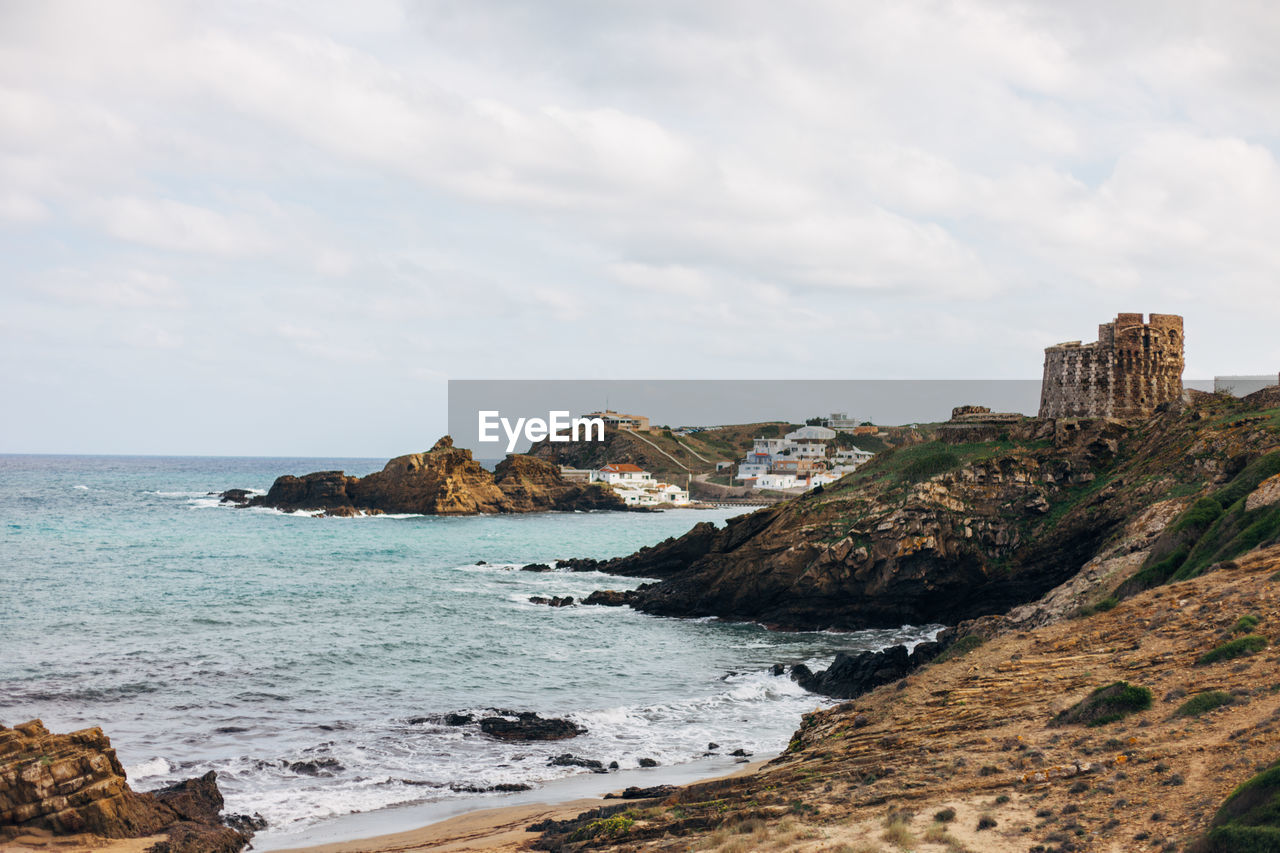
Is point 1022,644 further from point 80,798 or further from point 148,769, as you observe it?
point 148,769

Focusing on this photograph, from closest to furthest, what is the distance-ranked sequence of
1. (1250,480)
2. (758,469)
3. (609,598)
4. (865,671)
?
(1250,480), (865,671), (609,598), (758,469)

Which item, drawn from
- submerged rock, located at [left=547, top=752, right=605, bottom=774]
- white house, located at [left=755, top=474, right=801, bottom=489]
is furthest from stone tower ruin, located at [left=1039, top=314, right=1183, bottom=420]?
white house, located at [left=755, top=474, right=801, bottom=489]

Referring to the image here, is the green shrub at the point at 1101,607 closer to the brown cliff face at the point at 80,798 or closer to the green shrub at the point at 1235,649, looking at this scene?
the green shrub at the point at 1235,649

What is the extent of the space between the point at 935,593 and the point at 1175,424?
12319mm

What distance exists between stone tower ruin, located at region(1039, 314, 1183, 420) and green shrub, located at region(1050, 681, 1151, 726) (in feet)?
106

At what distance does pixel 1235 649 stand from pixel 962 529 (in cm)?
2524

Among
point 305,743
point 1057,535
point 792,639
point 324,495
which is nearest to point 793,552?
point 792,639

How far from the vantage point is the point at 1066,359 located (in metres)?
42.9

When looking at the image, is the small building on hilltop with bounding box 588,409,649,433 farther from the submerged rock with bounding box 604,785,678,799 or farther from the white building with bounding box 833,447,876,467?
the submerged rock with bounding box 604,785,678,799

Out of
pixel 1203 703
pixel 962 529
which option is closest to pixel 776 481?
pixel 962 529

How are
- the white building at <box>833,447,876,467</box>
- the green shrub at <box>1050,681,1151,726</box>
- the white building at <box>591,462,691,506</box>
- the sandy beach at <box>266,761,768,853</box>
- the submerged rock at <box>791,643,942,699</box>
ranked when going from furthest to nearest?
1. the white building at <box>833,447,876,467</box>
2. the white building at <box>591,462,691,506</box>
3. the submerged rock at <box>791,643,942,699</box>
4. the sandy beach at <box>266,761,768,853</box>
5. the green shrub at <box>1050,681,1151,726</box>

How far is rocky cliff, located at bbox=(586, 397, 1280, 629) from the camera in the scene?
35.3m

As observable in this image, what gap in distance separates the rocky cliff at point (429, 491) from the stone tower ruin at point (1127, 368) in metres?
76.7

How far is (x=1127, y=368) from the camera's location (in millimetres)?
41031
